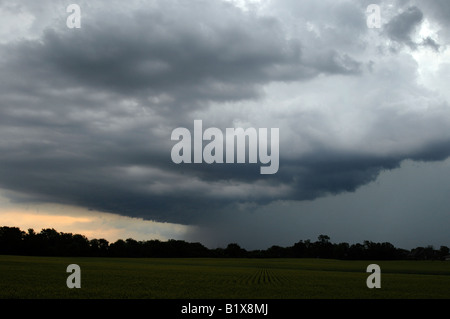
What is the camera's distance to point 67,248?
650 feet
